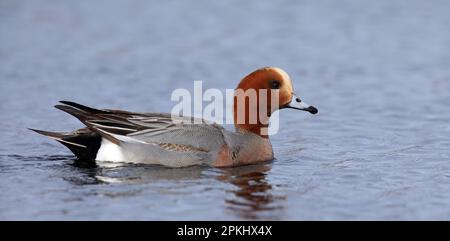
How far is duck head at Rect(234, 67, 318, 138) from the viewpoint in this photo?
8.92 meters

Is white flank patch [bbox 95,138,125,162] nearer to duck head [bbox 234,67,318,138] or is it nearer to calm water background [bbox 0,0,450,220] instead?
calm water background [bbox 0,0,450,220]

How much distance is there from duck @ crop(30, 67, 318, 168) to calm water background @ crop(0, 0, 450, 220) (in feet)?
0.53

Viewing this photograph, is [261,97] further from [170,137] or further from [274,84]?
[170,137]

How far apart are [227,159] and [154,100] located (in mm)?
2879

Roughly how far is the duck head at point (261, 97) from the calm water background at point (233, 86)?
496 millimetres

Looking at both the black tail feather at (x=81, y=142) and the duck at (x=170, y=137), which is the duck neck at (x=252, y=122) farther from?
the black tail feather at (x=81, y=142)

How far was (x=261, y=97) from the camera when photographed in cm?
896

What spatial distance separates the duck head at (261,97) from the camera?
8.92m

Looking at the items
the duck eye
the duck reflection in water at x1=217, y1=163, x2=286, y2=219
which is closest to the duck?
the duck eye

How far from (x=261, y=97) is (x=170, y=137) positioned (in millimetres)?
952

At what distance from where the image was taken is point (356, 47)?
44.9 ft

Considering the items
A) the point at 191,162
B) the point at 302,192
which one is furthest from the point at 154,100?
the point at 302,192

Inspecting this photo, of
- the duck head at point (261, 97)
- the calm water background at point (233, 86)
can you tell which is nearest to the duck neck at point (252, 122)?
the duck head at point (261, 97)

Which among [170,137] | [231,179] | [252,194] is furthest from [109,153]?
[252,194]
